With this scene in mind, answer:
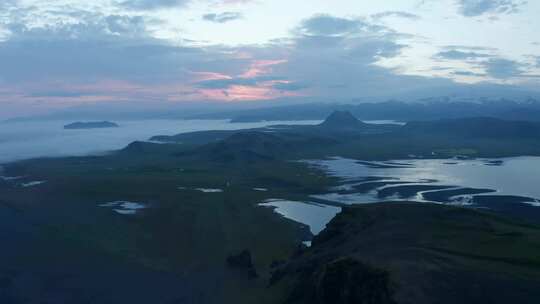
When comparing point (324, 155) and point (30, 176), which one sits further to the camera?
point (324, 155)

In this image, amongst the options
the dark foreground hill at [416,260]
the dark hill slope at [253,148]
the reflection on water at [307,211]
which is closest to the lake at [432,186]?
the reflection on water at [307,211]

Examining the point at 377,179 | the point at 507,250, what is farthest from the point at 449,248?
the point at 377,179

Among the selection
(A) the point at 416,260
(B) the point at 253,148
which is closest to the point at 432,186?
(A) the point at 416,260

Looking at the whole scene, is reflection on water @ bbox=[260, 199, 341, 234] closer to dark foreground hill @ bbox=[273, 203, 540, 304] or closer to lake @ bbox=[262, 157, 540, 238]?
lake @ bbox=[262, 157, 540, 238]

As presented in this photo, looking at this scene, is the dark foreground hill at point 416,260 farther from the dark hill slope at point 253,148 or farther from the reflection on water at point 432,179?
the dark hill slope at point 253,148

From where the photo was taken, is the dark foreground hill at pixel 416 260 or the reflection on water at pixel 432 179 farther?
the reflection on water at pixel 432 179

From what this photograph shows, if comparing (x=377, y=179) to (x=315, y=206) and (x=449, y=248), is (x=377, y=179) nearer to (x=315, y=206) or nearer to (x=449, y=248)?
(x=315, y=206)
